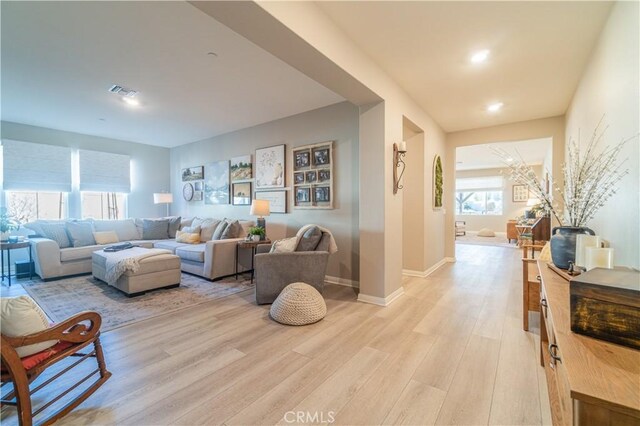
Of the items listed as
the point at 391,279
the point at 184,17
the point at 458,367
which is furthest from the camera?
the point at 391,279

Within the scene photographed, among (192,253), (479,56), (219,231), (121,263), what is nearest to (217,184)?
(219,231)

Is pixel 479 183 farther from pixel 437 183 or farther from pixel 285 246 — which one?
pixel 285 246

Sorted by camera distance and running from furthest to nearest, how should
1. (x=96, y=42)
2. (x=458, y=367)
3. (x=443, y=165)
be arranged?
(x=443, y=165), (x=96, y=42), (x=458, y=367)

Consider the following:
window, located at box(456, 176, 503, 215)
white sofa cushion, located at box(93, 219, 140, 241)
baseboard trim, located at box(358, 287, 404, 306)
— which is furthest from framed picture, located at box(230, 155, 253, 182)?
window, located at box(456, 176, 503, 215)

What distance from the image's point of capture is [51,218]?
5609 mm

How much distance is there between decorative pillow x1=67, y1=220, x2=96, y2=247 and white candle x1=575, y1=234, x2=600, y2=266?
258 inches

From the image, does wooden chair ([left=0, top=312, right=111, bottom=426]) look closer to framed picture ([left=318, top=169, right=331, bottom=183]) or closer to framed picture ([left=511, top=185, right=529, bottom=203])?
framed picture ([left=318, top=169, right=331, bottom=183])

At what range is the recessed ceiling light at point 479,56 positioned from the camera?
265 centimetres

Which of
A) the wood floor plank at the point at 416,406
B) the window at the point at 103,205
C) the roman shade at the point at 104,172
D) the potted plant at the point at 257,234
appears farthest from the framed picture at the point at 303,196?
the window at the point at 103,205

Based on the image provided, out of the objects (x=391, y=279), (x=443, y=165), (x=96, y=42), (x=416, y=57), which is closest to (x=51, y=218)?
(x=96, y=42)

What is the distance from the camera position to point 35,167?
5199 mm

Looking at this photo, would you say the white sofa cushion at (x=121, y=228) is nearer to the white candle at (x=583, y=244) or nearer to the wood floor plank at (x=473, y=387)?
the wood floor plank at (x=473, y=387)

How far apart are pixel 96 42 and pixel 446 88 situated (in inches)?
151

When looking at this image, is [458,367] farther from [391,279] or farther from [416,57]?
[416,57]
